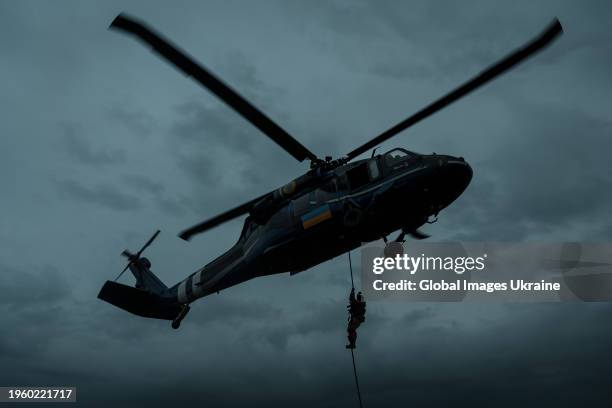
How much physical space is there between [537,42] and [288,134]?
6.87m

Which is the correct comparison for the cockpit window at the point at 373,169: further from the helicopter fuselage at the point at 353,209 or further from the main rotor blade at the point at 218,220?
the main rotor blade at the point at 218,220

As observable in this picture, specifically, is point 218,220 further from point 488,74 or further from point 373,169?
point 488,74

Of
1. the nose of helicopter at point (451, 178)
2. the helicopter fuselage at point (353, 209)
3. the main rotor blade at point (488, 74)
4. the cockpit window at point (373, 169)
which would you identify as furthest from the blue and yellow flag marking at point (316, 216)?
the nose of helicopter at point (451, 178)

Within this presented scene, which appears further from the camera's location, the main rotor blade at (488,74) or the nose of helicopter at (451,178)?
the nose of helicopter at (451,178)

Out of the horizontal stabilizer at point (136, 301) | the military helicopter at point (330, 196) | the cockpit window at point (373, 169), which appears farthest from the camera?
the horizontal stabilizer at point (136, 301)

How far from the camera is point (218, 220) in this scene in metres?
19.3

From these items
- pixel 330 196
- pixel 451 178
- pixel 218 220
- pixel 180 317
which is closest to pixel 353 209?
pixel 330 196

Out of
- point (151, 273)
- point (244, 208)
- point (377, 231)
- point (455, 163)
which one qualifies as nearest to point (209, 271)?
point (244, 208)

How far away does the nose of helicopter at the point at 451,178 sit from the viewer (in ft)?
52.5

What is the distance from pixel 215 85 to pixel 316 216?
467cm

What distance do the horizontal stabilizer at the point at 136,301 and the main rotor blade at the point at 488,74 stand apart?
11.8m

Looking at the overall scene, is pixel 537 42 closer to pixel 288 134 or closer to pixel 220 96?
pixel 288 134

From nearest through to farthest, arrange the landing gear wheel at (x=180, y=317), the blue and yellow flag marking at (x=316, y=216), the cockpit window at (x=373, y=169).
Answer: the cockpit window at (x=373, y=169) < the blue and yellow flag marking at (x=316, y=216) < the landing gear wheel at (x=180, y=317)

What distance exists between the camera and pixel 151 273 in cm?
2475
